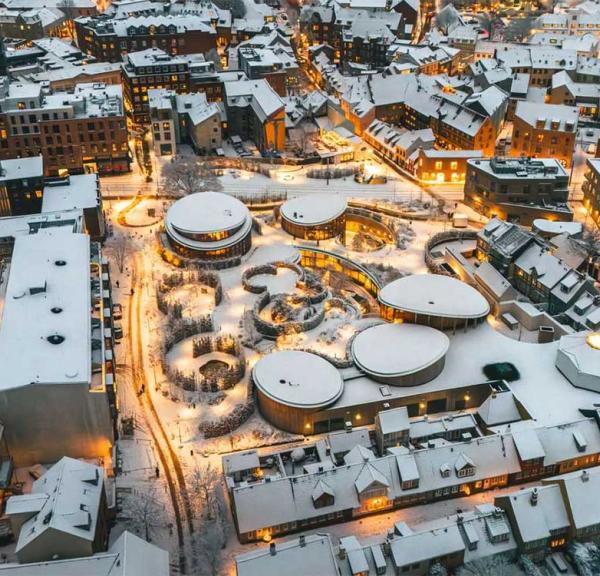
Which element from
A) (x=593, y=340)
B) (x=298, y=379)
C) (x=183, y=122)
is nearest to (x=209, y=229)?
(x=298, y=379)

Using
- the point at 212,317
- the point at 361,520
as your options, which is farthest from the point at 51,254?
the point at 361,520

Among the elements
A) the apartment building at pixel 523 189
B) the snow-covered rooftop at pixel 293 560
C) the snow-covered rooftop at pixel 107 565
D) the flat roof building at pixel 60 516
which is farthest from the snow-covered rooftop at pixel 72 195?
the snow-covered rooftop at pixel 293 560

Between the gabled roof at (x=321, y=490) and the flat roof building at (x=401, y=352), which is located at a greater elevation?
the flat roof building at (x=401, y=352)

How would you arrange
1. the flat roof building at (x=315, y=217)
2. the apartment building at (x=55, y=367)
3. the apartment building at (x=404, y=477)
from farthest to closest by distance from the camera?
the flat roof building at (x=315, y=217) < the apartment building at (x=55, y=367) < the apartment building at (x=404, y=477)

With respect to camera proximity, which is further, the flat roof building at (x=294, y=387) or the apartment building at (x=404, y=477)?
the flat roof building at (x=294, y=387)

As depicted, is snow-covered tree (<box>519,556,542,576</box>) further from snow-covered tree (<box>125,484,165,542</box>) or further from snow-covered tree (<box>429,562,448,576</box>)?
snow-covered tree (<box>125,484,165,542</box>)

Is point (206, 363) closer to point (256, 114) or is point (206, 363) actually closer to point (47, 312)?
point (47, 312)

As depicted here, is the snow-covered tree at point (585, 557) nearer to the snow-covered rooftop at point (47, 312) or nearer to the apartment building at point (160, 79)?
the snow-covered rooftop at point (47, 312)

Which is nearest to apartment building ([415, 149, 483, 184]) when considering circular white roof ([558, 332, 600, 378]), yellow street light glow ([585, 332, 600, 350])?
circular white roof ([558, 332, 600, 378])
